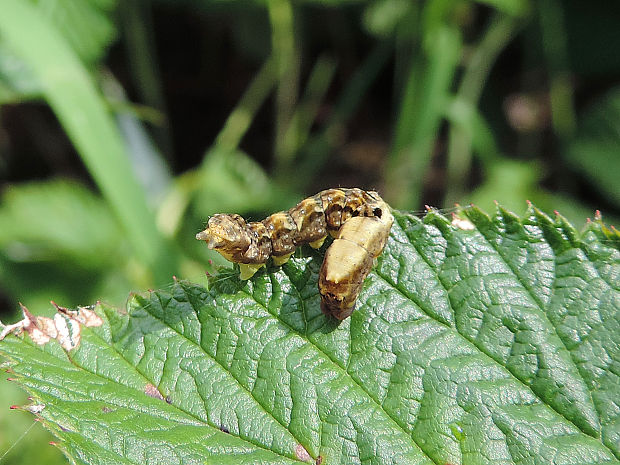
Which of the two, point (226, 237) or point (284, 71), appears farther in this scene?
point (284, 71)

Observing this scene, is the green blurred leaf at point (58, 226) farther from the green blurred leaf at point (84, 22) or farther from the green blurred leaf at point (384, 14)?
the green blurred leaf at point (384, 14)

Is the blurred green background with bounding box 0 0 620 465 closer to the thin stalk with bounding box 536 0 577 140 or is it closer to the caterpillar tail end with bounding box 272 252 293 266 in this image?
the thin stalk with bounding box 536 0 577 140

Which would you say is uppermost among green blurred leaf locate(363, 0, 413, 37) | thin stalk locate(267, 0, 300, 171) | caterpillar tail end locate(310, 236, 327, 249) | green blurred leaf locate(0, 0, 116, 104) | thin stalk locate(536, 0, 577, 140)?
thin stalk locate(536, 0, 577, 140)

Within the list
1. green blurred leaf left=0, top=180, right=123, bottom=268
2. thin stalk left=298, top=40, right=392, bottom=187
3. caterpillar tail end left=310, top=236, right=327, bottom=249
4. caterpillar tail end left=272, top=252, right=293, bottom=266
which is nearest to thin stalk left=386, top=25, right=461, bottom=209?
thin stalk left=298, top=40, right=392, bottom=187

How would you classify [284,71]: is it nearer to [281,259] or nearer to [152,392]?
[281,259]

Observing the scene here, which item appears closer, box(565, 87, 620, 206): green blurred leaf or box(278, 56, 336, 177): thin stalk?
box(565, 87, 620, 206): green blurred leaf

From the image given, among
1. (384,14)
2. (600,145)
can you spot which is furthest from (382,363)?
(600,145)

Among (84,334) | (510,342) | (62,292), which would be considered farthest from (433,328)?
(62,292)

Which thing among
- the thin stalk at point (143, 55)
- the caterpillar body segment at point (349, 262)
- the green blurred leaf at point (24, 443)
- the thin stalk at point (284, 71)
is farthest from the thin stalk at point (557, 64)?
the green blurred leaf at point (24, 443)
